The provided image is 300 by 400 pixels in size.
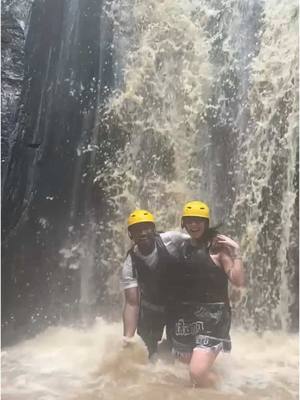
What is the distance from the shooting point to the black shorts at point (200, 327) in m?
3.00

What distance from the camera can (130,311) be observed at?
314cm

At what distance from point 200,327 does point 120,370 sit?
488 millimetres

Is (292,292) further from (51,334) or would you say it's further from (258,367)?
(51,334)

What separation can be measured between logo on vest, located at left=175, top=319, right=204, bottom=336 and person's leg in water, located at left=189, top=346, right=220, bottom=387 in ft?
0.31

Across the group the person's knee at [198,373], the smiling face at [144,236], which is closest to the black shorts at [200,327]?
the person's knee at [198,373]

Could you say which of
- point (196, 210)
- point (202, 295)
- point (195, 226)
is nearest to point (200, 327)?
point (202, 295)

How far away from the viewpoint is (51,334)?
329 centimetres

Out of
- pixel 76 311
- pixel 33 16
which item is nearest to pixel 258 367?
pixel 76 311

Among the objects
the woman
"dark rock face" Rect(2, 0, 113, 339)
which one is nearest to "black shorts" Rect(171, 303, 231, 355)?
the woman

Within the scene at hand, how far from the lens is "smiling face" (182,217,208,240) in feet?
10.3

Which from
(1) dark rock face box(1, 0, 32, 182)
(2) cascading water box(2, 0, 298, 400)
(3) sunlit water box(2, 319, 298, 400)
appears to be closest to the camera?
(3) sunlit water box(2, 319, 298, 400)

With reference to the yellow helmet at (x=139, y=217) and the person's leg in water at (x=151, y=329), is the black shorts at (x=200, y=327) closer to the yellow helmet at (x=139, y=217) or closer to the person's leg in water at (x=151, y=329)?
the person's leg in water at (x=151, y=329)

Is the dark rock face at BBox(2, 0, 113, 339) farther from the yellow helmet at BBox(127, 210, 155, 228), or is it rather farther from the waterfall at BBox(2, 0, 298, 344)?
the yellow helmet at BBox(127, 210, 155, 228)

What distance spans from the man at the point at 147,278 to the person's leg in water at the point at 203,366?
23 cm
